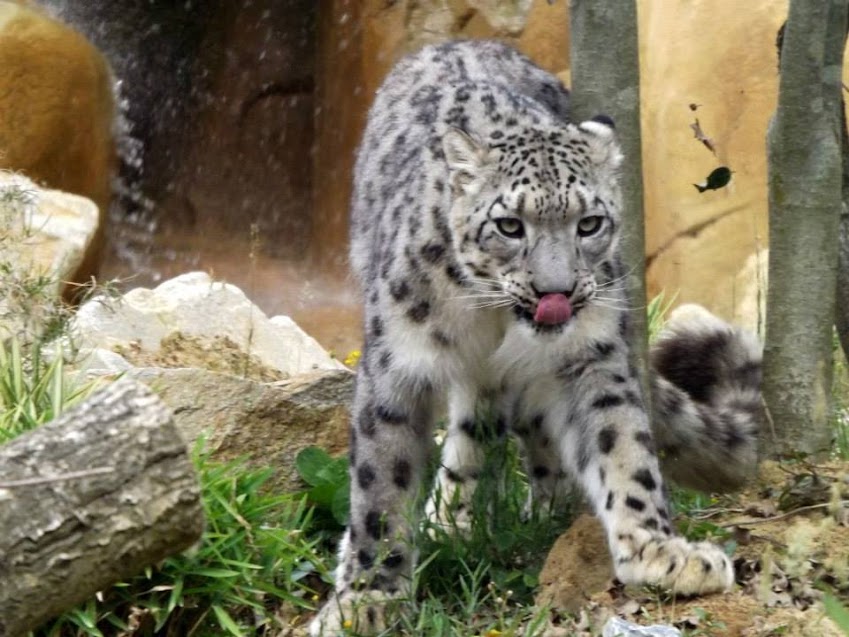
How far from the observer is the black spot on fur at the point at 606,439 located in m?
4.79

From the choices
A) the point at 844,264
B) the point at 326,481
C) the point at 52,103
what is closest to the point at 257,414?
the point at 326,481

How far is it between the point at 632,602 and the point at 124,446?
1.58 metres

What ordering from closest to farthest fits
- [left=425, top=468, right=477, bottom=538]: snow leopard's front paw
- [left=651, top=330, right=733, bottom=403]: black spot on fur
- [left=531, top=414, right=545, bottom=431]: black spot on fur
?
[left=425, top=468, right=477, bottom=538]: snow leopard's front paw → [left=531, top=414, right=545, bottom=431]: black spot on fur → [left=651, top=330, right=733, bottom=403]: black spot on fur

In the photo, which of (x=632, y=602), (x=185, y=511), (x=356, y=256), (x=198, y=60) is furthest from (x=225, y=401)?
(x=198, y=60)

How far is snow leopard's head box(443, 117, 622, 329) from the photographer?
4609mm

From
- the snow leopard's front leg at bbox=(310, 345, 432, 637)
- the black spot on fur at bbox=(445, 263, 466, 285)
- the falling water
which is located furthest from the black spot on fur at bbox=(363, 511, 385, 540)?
the falling water

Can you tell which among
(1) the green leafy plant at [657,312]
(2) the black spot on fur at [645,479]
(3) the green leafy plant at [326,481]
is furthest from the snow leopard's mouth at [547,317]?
(1) the green leafy plant at [657,312]

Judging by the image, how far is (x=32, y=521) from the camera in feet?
12.4

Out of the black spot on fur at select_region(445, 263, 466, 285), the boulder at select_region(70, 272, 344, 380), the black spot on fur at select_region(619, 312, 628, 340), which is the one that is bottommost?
the boulder at select_region(70, 272, 344, 380)

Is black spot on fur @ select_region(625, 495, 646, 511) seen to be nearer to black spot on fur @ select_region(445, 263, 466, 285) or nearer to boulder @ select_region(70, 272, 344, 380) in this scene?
black spot on fur @ select_region(445, 263, 466, 285)

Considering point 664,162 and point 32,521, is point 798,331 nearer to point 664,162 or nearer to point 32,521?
point 32,521

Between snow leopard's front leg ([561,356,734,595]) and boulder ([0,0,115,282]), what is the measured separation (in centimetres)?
676

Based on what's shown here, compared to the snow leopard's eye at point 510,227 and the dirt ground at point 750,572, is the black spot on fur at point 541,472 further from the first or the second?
the snow leopard's eye at point 510,227

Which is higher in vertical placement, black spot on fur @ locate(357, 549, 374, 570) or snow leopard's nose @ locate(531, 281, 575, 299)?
snow leopard's nose @ locate(531, 281, 575, 299)
